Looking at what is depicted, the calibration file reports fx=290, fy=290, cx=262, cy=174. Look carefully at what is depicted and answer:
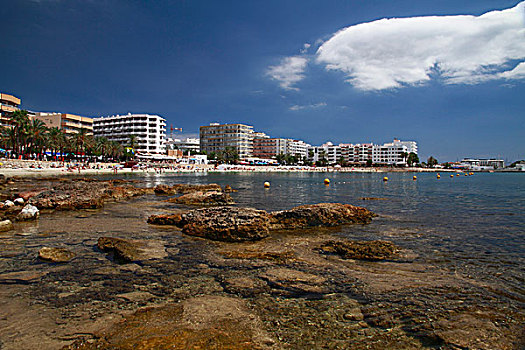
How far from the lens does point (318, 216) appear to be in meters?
12.4

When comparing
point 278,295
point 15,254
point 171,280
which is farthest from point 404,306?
point 15,254

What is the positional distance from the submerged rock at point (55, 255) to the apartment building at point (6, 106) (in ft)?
329

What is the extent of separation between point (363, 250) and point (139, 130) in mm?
133266

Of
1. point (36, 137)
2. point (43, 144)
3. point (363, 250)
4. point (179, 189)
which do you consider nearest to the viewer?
point (363, 250)

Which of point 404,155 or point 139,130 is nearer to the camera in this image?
point 139,130

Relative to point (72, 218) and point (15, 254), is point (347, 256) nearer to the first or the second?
point (15, 254)

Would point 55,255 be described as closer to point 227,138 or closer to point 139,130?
point 139,130

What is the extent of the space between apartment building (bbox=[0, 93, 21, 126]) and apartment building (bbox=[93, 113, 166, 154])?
41422 millimetres

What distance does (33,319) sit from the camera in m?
→ 4.30

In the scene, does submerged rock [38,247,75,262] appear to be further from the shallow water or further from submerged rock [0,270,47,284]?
submerged rock [0,270,47,284]

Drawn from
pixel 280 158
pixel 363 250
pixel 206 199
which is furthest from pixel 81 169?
pixel 280 158

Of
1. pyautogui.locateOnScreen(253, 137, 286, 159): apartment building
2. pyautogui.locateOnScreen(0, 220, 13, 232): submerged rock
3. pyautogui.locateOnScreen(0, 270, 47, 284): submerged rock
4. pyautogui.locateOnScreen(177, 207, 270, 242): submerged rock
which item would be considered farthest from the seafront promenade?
pyautogui.locateOnScreen(0, 270, 47, 284): submerged rock

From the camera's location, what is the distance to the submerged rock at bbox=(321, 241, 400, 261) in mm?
7863

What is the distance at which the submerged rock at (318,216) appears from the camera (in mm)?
11734
